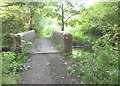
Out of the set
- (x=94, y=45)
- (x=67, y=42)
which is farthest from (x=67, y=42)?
(x=94, y=45)

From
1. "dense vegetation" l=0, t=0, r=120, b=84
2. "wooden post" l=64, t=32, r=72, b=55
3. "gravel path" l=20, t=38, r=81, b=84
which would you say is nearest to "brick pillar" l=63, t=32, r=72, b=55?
"wooden post" l=64, t=32, r=72, b=55

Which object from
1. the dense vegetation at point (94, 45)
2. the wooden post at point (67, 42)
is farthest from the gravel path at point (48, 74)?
the wooden post at point (67, 42)

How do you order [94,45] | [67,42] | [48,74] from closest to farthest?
1. [94,45]
2. [48,74]
3. [67,42]

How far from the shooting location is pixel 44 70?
345 cm

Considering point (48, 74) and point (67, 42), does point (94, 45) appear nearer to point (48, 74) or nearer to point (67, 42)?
point (48, 74)

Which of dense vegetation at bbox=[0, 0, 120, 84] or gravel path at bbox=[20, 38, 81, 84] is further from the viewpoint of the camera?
gravel path at bbox=[20, 38, 81, 84]

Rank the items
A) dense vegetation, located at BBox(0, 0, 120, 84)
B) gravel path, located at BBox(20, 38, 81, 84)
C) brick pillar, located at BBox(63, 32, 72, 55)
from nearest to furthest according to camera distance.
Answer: dense vegetation, located at BBox(0, 0, 120, 84), gravel path, located at BBox(20, 38, 81, 84), brick pillar, located at BBox(63, 32, 72, 55)

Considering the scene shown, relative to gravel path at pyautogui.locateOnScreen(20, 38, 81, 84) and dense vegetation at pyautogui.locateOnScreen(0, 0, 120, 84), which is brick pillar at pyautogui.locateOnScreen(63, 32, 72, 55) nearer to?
gravel path at pyautogui.locateOnScreen(20, 38, 81, 84)

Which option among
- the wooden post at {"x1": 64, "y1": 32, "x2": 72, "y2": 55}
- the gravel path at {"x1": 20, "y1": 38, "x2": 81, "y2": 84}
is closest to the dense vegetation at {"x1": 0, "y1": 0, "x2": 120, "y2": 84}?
the gravel path at {"x1": 20, "y1": 38, "x2": 81, "y2": 84}

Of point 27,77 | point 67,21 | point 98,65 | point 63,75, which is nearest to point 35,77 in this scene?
point 27,77

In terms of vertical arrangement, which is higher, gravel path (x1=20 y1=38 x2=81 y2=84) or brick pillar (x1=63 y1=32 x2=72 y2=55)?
brick pillar (x1=63 y1=32 x2=72 y2=55)

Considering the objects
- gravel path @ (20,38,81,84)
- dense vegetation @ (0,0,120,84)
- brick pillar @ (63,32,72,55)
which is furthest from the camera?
brick pillar @ (63,32,72,55)

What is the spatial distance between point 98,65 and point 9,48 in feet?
12.4

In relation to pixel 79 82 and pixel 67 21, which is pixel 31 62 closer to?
pixel 79 82
